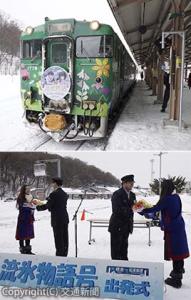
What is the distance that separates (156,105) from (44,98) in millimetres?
718

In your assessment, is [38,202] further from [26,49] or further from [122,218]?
[26,49]

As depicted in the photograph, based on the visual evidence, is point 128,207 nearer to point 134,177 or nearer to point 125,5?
point 134,177

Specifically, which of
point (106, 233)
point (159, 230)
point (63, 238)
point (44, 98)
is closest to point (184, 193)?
point (159, 230)

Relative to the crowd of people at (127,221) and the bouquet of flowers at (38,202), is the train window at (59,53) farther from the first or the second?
the bouquet of flowers at (38,202)

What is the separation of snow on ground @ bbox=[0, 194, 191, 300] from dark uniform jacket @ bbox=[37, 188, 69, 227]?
3 cm

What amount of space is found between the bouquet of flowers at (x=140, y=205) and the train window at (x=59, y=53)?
88 centimetres

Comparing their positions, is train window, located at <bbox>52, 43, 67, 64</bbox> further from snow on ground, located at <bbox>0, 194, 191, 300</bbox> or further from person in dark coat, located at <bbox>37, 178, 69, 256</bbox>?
snow on ground, located at <bbox>0, 194, 191, 300</bbox>

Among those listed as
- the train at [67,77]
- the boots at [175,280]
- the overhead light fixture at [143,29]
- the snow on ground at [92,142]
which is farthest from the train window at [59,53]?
the boots at [175,280]

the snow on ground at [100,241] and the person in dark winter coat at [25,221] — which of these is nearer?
the snow on ground at [100,241]

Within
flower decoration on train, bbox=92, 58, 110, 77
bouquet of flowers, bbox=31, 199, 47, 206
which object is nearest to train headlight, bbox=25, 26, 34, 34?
flower decoration on train, bbox=92, 58, 110, 77

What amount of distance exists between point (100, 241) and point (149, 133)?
0.66m

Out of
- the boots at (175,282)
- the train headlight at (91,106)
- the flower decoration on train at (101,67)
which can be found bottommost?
the boots at (175,282)

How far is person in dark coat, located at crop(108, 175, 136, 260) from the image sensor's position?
2363mm

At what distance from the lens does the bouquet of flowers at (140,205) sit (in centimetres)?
237
